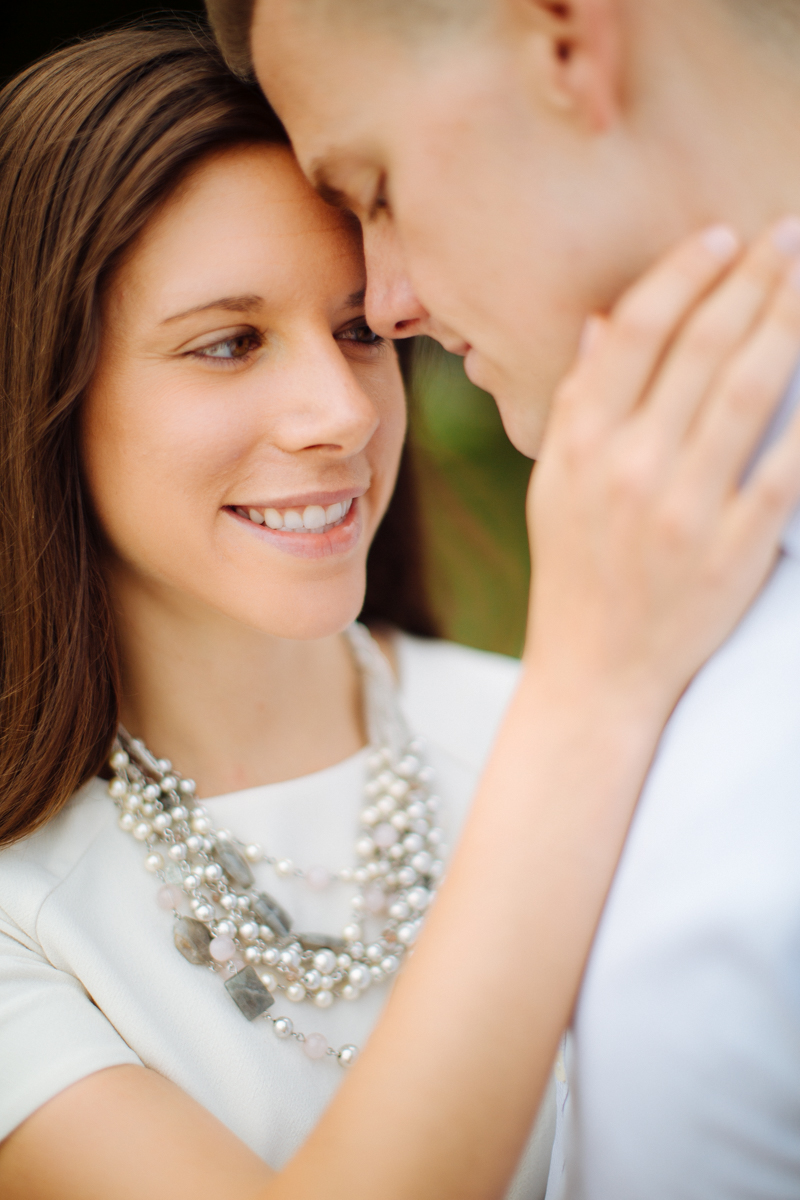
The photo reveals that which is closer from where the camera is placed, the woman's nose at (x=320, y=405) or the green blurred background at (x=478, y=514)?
the woman's nose at (x=320, y=405)

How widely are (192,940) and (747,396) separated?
1194mm

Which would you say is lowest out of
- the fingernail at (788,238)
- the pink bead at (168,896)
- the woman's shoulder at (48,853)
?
the pink bead at (168,896)

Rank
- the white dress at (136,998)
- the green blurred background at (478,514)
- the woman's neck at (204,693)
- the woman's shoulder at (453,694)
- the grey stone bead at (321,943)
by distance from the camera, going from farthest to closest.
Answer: the green blurred background at (478,514) → the woman's shoulder at (453,694) → the woman's neck at (204,693) → the grey stone bead at (321,943) → the white dress at (136,998)

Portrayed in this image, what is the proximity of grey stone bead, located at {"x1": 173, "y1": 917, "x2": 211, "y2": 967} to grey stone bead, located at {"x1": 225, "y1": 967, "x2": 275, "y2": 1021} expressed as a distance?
6cm

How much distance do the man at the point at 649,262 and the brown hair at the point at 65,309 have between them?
1.72 feet

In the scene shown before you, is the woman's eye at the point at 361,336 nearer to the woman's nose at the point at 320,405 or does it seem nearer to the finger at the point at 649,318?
the woman's nose at the point at 320,405

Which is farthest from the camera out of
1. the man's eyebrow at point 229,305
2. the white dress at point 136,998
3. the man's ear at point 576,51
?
the man's eyebrow at point 229,305

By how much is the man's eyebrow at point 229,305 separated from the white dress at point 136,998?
824 millimetres

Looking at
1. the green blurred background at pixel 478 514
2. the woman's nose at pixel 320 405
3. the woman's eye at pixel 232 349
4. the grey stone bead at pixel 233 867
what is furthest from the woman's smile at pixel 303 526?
the green blurred background at pixel 478 514

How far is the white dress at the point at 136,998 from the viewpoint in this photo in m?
1.26

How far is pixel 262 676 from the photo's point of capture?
1807mm

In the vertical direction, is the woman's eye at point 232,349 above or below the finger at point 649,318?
below

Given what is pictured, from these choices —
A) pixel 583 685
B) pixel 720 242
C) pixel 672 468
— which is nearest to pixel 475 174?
pixel 720 242

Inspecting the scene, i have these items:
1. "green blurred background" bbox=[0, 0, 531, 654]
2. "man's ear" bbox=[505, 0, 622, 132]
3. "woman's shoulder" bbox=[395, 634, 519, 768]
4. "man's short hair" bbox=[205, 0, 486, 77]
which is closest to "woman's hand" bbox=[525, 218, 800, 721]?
"man's ear" bbox=[505, 0, 622, 132]
